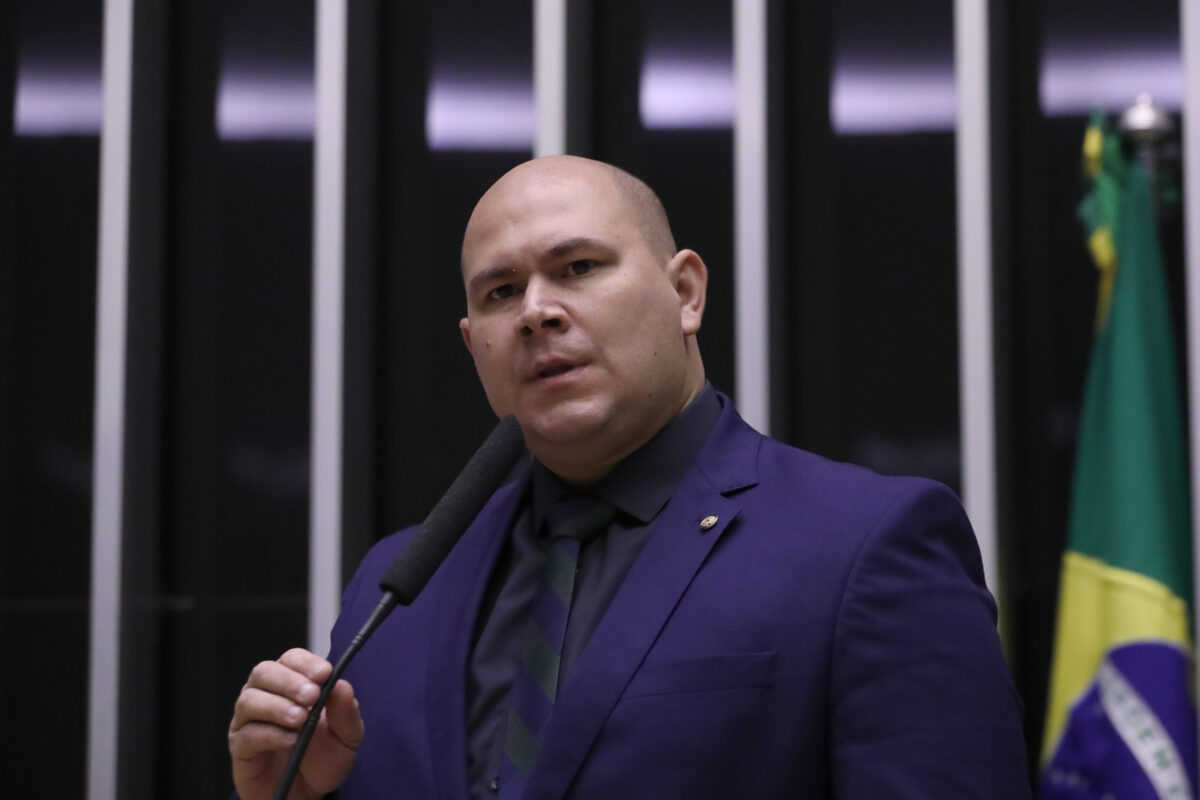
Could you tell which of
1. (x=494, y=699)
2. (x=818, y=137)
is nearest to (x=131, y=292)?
(x=818, y=137)

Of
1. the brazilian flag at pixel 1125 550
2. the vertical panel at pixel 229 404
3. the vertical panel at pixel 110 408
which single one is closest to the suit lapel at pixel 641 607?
the brazilian flag at pixel 1125 550

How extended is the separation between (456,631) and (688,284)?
53 centimetres

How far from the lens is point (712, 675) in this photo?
128 centimetres

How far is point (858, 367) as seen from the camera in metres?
3.08

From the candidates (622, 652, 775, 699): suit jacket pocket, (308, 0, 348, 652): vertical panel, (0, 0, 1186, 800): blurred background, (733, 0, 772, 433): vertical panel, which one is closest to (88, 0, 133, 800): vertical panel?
(0, 0, 1186, 800): blurred background

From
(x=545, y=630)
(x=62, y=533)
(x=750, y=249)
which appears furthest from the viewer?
(x=62, y=533)

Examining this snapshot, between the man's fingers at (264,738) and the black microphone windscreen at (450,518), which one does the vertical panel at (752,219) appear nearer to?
the black microphone windscreen at (450,518)

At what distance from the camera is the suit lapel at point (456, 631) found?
1.37 meters

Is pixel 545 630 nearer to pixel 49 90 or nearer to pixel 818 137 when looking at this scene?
pixel 818 137

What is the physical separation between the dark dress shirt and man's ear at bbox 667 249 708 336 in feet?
0.33

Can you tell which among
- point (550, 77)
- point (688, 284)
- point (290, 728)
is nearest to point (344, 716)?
point (290, 728)

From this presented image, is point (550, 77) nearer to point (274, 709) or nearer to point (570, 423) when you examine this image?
point (570, 423)

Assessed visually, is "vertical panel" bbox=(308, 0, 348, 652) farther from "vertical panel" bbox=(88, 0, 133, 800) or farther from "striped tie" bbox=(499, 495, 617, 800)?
"striped tie" bbox=(499, 495, 617, 800)

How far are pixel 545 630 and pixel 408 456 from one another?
189 centimetres
